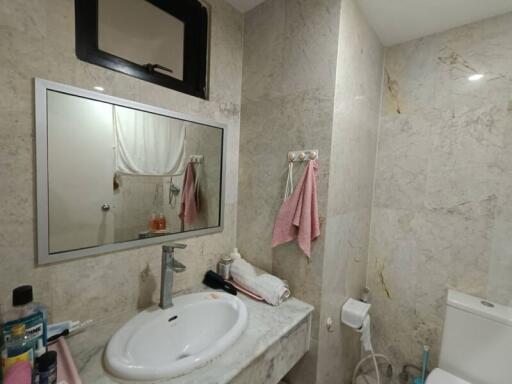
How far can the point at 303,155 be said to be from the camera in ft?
3.54

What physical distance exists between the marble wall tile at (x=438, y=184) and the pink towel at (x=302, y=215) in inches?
28.7

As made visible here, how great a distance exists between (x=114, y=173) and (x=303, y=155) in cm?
83

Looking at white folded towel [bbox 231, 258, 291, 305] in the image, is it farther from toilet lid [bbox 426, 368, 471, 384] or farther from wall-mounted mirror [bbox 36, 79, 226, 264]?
toilet lid [bbox 426, 368, 471, 384]

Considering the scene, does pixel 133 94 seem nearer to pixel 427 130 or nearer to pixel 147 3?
pixel 147 3

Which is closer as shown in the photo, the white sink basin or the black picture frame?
the white sink basin

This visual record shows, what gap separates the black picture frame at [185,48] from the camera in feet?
2.64

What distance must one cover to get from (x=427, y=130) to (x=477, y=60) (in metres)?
0.39

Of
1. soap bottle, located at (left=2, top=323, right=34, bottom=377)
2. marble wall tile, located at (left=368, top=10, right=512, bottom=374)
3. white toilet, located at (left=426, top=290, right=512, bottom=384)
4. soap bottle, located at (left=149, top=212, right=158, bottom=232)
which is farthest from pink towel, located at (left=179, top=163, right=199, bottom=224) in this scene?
white toilet, located at (left=426, top=290, right=512, bottom=384)

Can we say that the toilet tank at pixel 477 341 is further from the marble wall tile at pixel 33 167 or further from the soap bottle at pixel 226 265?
the marble wall tile at pixel 33 167

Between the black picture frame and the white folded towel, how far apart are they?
95cm

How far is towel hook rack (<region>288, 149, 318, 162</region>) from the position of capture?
1.05 metres

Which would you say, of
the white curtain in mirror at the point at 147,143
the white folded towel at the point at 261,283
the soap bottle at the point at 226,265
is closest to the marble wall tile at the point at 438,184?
the white folded towel at the point at 261,283

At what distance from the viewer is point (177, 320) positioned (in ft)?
3.09

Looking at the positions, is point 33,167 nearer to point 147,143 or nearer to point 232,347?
point 147,143
